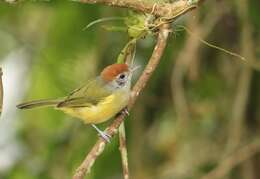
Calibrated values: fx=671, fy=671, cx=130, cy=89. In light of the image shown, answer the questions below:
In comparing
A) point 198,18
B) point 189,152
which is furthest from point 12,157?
point 198,18

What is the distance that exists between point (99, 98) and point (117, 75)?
0.89ft

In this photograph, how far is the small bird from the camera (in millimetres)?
3611

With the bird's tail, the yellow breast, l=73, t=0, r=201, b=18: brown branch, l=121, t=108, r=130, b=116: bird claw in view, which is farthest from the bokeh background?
l=73, t=0, r=201, b=18: brown branch

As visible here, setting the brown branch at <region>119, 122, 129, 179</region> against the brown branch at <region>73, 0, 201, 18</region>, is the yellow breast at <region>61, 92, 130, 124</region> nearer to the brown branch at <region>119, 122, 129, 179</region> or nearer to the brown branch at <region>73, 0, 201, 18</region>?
the brown branch at <region>119, 122, 129, 179</region>

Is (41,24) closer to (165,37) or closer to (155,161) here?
(155,161)

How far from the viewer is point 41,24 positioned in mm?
5312

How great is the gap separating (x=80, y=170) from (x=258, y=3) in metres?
2.34

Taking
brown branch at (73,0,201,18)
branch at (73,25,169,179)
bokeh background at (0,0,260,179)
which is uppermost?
brown branch at (73,0,201,18)

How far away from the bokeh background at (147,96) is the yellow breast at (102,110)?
0.66 m

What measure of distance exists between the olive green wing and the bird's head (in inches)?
2.7

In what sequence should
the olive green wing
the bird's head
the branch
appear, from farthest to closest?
1. the olive green wing
2. the bird's head
3. the branch

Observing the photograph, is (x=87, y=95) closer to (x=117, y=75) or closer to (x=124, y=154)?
(x=117, y=75)

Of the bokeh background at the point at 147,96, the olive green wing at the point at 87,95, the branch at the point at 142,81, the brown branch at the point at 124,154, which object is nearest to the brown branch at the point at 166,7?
the branch at the point at 142,81

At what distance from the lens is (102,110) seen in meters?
3.74
